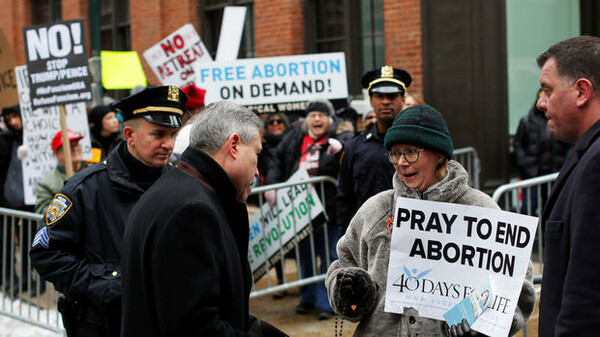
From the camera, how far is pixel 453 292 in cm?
317

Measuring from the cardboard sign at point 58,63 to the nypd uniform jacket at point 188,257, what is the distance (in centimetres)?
418

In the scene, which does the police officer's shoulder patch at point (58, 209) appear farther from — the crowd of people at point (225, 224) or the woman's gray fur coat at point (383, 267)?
the woman's gray fur coat at point (383, 267)

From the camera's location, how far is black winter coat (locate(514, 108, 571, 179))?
29.8 feet

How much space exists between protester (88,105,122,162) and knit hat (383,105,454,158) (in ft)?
17.5

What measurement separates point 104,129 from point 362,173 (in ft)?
12.2

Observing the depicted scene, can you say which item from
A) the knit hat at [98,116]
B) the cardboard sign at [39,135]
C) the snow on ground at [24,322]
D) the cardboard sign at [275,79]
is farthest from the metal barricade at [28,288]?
the cardboard sign at [275,79]

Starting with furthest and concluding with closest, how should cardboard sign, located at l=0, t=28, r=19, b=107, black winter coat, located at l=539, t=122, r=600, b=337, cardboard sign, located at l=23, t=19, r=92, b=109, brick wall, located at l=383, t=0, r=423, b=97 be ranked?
brick wall, located at l=383, t=0, r=423, b=97 < cardboard sign, located at l=0, t=28, r=19, b=107 < cardboard sign, located at l=23, t=19, r=92, b=109 < black winter coat, located at l=539, t=122, r=600, b=337

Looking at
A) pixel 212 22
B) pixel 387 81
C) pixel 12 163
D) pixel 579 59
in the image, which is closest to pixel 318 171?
pixel 387 81

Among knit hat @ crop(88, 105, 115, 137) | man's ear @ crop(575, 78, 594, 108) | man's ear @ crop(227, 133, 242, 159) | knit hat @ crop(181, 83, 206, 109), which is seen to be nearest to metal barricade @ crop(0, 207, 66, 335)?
knit hat @ crop(88, 105, 115, 137)

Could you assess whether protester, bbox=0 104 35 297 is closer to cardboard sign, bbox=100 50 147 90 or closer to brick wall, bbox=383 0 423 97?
cardboard sign, bbox=100 50 147 90

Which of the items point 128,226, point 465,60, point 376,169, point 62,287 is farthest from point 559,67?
point 465,60

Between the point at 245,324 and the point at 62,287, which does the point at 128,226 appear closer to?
the point at 245,324

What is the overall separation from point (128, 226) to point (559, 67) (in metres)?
1.57

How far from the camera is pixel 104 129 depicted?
27.3ft
